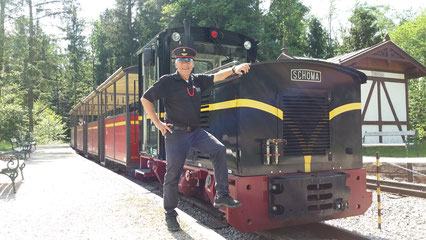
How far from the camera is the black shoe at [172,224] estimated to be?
399 cm

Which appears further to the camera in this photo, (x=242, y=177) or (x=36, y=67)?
(x=36, y=67)

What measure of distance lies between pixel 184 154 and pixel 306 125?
140cm

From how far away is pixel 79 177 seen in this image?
9.01 metres

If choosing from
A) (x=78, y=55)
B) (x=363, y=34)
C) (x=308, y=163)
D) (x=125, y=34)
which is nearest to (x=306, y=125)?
(x=308, y=163)

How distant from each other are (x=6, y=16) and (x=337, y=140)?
2708 cm

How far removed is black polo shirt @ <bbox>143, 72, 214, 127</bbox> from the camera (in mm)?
3777

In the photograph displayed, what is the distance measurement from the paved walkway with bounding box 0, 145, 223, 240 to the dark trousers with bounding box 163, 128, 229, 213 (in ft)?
1.45

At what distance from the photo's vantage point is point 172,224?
13.1 feet

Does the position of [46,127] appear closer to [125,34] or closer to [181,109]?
[125,34]

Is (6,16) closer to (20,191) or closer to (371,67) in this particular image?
(20,191)

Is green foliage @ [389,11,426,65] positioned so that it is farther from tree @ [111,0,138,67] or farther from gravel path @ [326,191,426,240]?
tree @ [111,0,138,67]

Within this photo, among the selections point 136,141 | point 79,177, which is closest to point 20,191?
point 79,177

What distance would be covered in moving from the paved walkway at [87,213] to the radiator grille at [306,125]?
4.31ft

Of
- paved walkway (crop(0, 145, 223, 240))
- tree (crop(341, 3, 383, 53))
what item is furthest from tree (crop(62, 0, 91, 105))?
paved walkway (crop(0, 145, 223, 240))
